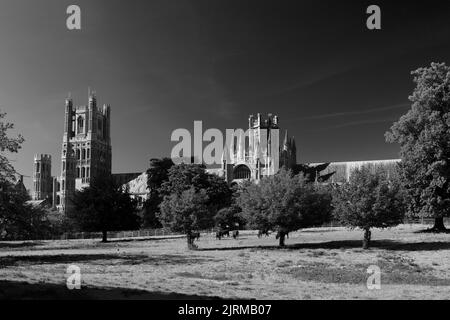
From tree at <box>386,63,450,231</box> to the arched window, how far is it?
84.8 m

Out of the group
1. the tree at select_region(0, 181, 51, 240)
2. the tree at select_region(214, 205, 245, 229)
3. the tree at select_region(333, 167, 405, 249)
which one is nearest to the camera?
the tree at select_region(0, 181, 51, 240)

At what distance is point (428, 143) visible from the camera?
42875 millimetres

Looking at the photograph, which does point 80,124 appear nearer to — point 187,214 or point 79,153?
point 79,153

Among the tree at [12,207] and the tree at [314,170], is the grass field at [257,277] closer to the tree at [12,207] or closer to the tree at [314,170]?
the tree at [12,207]

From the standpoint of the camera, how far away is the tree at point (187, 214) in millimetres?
45719

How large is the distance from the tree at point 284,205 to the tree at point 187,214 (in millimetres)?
3924

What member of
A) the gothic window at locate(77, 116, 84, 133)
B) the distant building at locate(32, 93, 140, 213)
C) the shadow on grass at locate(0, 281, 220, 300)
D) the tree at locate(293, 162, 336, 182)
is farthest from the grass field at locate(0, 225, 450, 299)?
the gothic window at locate(77, 116, 84, 133)

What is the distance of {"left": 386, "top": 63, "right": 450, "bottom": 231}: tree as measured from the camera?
42.7 meters

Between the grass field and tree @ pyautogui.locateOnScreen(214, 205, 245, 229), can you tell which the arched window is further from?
the grass field

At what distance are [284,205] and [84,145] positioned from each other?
128 meters

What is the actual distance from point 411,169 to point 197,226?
19324 mm

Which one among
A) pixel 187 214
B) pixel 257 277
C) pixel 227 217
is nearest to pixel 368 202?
pixel 187 214

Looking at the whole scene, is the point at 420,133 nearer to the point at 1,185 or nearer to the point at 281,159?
the point at 1,185

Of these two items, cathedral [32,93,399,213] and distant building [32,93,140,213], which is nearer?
cathedral [32,93,399,213]
